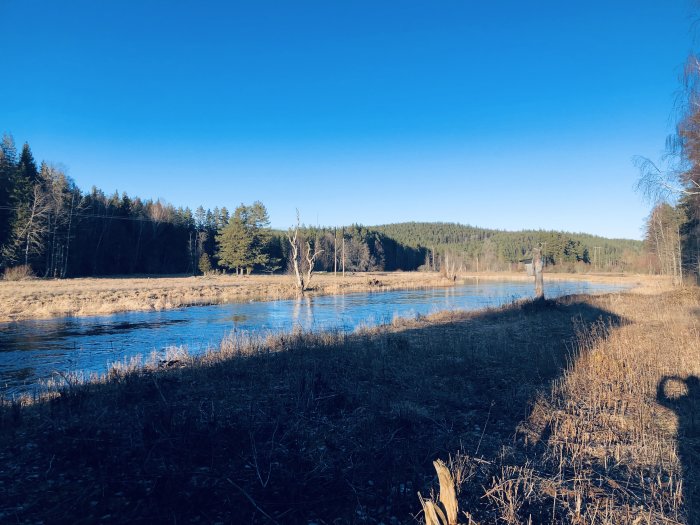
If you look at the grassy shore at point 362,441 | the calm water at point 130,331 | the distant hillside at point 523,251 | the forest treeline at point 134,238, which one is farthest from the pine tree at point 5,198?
the distant hillside at point 523,251

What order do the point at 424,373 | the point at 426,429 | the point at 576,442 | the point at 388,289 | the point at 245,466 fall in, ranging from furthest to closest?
1. the point at 388,289
2. the point at 424,373
3. the point at 426,429
4. the point at 576,442
5. the point at 245,466

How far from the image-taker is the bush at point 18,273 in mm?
37812

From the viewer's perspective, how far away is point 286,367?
29.5 feet

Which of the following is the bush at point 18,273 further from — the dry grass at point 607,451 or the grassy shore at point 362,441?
the dry grass at point 607,451

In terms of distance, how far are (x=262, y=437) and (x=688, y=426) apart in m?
5.86

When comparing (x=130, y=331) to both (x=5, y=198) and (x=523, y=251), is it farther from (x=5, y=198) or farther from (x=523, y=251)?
(x=523, y=251)

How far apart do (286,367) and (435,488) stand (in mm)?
5505

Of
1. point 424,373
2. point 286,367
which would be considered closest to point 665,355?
point 424,373

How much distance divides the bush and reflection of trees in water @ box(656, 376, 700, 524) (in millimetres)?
48653

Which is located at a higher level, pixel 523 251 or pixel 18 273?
pixel 523 251

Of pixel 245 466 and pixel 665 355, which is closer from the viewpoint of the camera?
pixel 245 466

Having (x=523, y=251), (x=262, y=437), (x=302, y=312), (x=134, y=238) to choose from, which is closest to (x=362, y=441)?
(x=262, y=437)

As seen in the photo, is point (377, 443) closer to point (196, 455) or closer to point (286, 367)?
point (196, 455)

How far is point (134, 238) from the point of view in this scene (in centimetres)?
6041
